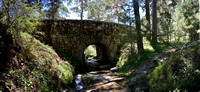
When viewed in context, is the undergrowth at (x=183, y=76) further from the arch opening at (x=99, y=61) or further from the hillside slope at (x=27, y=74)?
the arch opening at (x=99, y=61)

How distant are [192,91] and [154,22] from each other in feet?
29.4

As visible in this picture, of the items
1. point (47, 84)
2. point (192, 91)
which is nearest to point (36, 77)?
point (47, 84)

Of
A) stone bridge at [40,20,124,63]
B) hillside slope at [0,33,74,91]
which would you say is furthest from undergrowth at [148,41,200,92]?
stone bridge at [40,20,124,63]

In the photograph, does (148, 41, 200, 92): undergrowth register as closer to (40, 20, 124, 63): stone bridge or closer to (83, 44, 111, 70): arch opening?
(40, 20, 124, 63): stone bridge

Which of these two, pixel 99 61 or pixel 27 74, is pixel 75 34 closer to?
pixel 27 74

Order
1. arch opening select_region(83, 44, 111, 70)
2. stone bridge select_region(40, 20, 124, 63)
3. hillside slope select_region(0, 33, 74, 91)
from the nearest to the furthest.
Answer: hillside slope select_region(0, 33, 74, 91) → stone bridge select_region(40, 20, 124, 63) → arch opening select_region(83, 44, 111, 70)

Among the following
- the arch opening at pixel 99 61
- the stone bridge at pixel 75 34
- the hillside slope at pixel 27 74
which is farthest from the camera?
the arch opening at pixel 99 61

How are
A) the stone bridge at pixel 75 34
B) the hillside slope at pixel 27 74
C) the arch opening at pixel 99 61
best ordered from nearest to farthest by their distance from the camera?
the hillside slope at pixel 27 74, the stone bridge at pixel 75 34, the arch opening at pixel 99 61

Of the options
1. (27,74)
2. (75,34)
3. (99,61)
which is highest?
(75,34)

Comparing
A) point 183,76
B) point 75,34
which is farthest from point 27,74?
point 75,34

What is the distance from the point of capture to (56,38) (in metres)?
8.98

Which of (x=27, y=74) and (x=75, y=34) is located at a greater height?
(x=75, y=34)

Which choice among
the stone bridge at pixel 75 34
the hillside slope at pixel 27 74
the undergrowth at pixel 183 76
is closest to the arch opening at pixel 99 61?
the stone bridge at pixel 75 34

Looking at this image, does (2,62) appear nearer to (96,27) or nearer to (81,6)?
(96,27)
